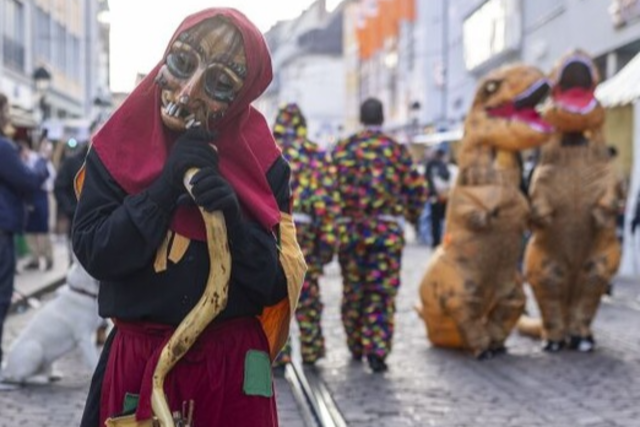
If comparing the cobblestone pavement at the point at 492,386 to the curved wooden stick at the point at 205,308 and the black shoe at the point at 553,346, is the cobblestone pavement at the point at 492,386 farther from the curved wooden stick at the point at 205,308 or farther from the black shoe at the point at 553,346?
the curved wooden stick at the point at 205,308

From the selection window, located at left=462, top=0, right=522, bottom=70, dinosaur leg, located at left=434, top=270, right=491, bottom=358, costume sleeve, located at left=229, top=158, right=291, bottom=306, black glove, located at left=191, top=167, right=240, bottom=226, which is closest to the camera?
black glove, located at left=191, top=167, right=240, bottom=226

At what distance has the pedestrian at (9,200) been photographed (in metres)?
6.98

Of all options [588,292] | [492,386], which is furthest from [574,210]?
[492,386]

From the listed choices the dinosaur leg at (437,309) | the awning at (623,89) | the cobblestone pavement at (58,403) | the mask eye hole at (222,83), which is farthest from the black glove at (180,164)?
the awning at (623,89)

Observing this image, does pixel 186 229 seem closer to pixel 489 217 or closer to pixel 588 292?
pixel 489 217

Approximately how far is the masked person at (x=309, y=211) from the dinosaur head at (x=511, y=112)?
1297mm

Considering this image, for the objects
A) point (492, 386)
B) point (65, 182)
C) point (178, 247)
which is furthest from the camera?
point (65, 182)

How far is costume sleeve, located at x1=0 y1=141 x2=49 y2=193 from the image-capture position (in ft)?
22.9

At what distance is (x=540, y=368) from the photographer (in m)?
8.00

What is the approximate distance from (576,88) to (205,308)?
20.5 ft

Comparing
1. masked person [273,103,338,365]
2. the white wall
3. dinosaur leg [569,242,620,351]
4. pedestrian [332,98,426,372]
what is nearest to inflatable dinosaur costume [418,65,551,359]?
dinosaur leg [569,242,620,351]

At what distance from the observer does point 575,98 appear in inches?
333

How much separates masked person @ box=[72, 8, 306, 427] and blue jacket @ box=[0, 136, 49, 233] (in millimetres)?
4228

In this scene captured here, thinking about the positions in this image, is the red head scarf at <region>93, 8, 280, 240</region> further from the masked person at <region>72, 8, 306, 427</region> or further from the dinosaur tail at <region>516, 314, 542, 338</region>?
the dinosaur tail at <region>516, 314, 542, 338</region>
